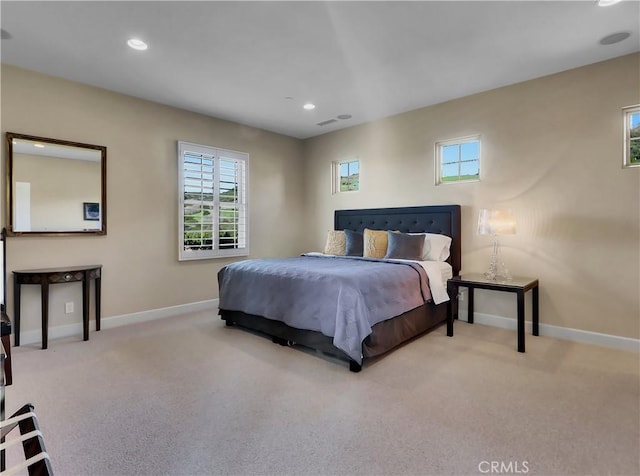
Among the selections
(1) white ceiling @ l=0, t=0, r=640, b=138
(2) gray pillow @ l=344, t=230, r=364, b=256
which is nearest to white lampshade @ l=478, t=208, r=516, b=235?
(1) white ceiling @ l=0, t=0, r=640, b=138

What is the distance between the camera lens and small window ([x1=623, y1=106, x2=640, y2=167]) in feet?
10.4

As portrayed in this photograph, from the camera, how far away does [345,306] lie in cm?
274

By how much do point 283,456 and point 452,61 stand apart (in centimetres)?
349

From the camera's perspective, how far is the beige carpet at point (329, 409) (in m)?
1.70

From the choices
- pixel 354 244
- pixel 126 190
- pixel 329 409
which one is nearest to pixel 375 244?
pixel 354 244

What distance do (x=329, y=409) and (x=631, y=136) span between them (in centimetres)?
365

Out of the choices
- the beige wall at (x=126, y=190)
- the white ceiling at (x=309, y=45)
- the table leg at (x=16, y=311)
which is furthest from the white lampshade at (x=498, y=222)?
the table leg at (x=16, y=311)

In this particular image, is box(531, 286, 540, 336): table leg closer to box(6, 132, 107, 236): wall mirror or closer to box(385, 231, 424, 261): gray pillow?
box(385, 231, 424, 261): gray pillow

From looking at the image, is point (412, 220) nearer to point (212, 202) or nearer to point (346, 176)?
point (346, 176)

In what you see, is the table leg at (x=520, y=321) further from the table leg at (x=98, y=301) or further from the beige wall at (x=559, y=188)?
the table leg at (x=98, y=301)

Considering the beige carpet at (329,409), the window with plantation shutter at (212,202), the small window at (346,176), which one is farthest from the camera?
the small window at (346,176)

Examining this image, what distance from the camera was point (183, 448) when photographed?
5.90ft

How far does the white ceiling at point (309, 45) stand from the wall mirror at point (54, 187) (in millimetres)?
762

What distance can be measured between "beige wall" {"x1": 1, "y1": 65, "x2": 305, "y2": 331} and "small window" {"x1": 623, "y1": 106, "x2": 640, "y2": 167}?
4.45m
